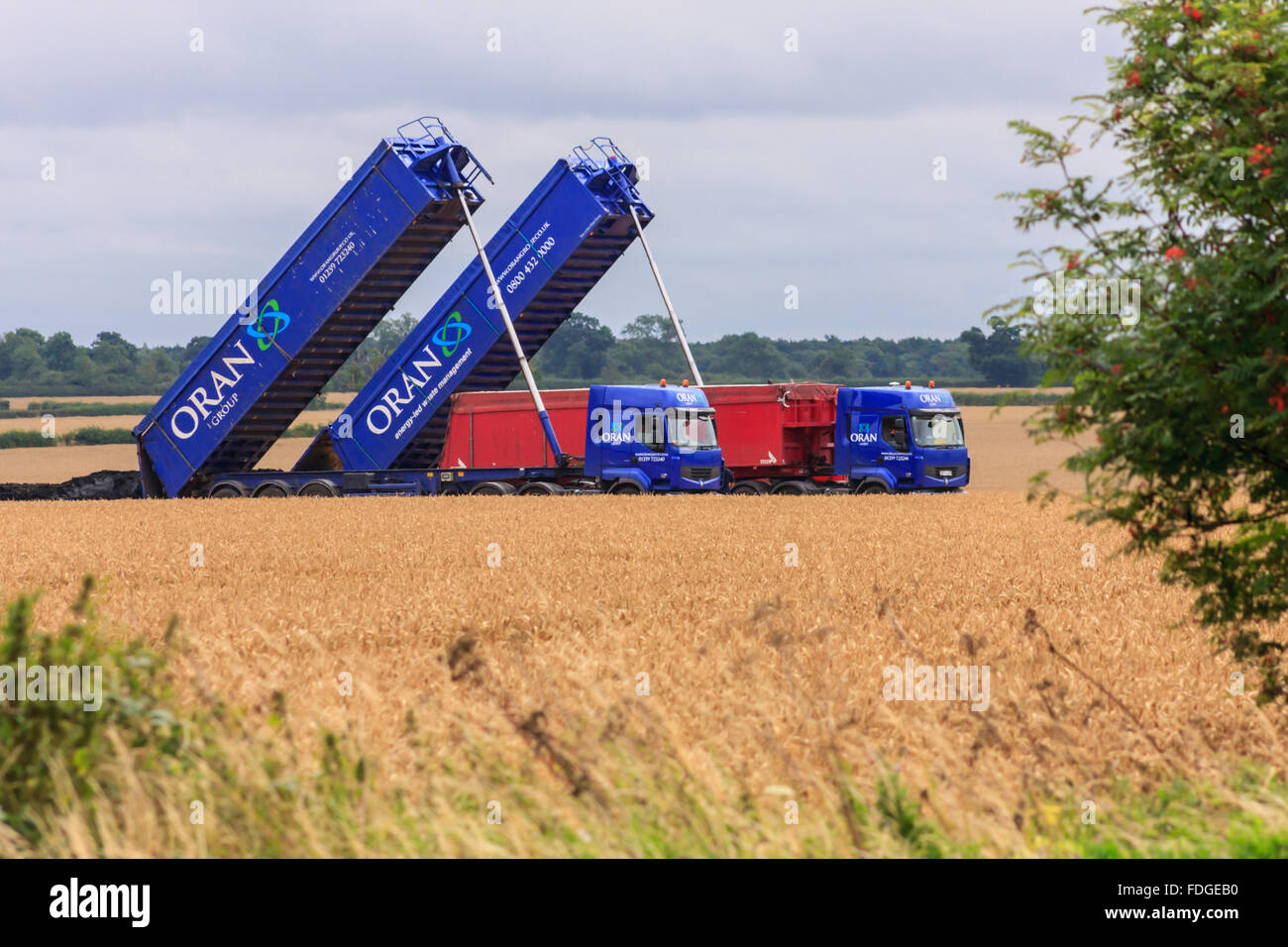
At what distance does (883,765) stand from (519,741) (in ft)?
5.02

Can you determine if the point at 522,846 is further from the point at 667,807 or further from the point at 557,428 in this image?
the point at 557,428

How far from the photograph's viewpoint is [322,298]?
27.8 meters

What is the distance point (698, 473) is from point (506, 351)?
476cm

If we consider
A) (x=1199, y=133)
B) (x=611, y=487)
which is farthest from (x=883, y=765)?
(x=611, y=487)

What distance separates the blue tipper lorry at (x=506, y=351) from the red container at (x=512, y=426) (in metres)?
0.20

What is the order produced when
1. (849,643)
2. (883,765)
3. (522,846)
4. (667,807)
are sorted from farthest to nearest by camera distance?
(849,643), (883,765), (667,807), (522,846)

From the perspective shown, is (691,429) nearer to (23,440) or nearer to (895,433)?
(895,433)

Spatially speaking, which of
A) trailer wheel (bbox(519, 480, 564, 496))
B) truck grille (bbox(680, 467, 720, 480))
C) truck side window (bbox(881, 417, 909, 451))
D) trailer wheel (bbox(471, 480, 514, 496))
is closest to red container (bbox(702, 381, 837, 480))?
truck side window (bbox(881, 417, 909, 451))

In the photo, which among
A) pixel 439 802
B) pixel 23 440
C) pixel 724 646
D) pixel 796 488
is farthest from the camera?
pixel 23 440

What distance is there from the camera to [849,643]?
9.33m

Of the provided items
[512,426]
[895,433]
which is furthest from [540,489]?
[895,433]

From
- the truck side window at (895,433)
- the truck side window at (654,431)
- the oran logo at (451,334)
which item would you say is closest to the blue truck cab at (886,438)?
the truck side window at (895,433)

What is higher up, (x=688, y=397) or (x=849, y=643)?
(x=688, y=397)

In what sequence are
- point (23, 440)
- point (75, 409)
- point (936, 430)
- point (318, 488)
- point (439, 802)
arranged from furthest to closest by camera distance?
point (75, 409) < point (23, 440) < point (318, 488) < point (936, 430) < point (439, 802)
